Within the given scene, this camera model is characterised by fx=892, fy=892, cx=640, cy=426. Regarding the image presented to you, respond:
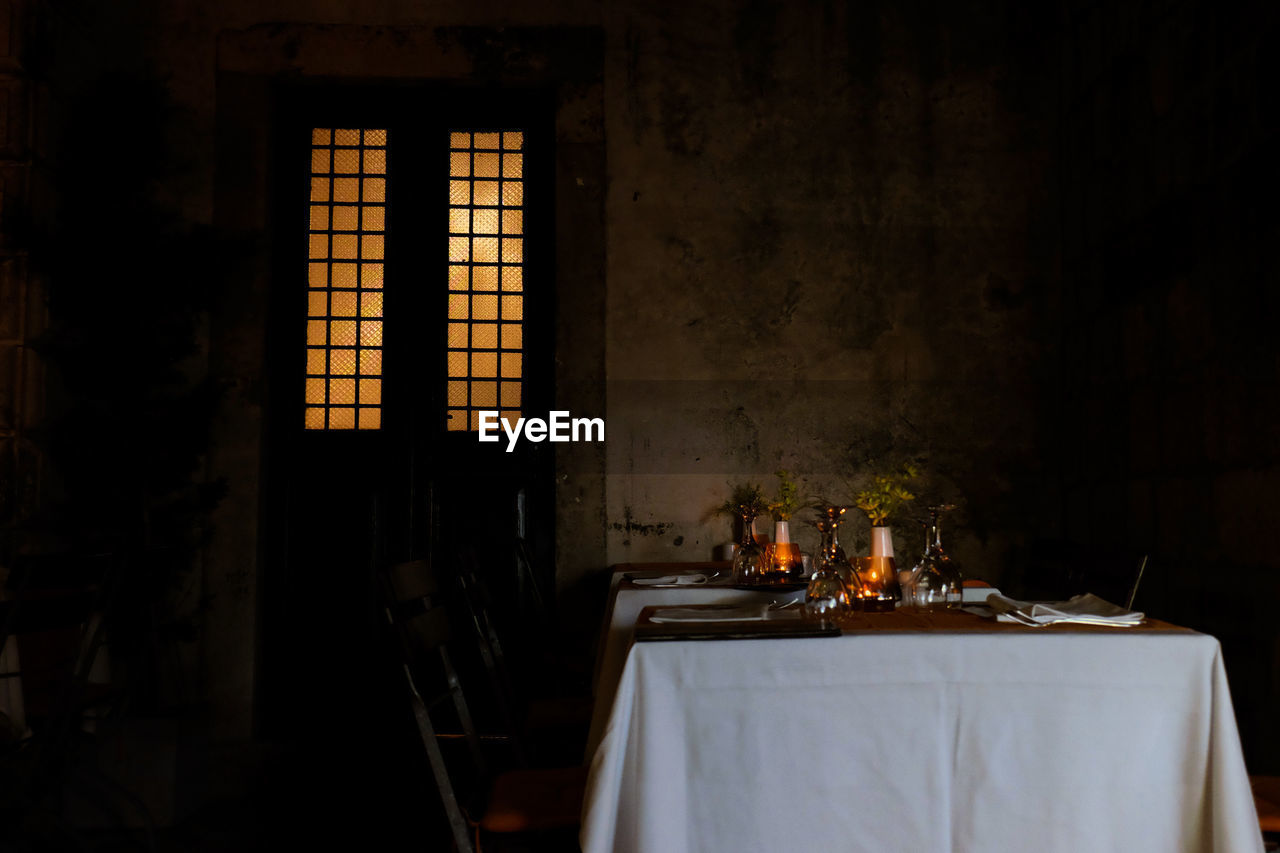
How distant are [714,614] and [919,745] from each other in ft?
1.78

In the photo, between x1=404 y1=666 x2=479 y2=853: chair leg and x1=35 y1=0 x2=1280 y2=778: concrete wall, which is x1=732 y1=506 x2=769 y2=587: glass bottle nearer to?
x1=404 y1=666 x2=479 y2=853: chair leg

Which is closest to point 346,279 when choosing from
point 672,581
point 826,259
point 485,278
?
point 485,278

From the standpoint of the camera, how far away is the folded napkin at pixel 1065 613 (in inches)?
77.6

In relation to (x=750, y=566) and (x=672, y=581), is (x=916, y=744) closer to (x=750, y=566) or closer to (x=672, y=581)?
(x=750, y=566)

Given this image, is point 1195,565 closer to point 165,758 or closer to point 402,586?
point 402,586

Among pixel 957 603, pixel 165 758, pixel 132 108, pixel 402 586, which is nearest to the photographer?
pixel 402 586

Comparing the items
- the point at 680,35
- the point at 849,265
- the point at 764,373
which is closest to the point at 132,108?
the point at 680,35

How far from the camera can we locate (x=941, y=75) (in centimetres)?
500

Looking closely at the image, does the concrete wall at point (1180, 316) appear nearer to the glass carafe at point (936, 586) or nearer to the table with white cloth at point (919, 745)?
the glass carafe at point (936, 586)

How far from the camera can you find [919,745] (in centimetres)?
180

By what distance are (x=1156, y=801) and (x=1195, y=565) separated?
2.22 m

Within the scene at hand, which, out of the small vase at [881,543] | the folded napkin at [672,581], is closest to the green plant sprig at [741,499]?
the folded napkin at [672,581]

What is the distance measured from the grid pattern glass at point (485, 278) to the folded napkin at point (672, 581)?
1.85 m

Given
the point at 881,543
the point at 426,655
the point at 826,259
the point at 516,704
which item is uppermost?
the point at 826,259
